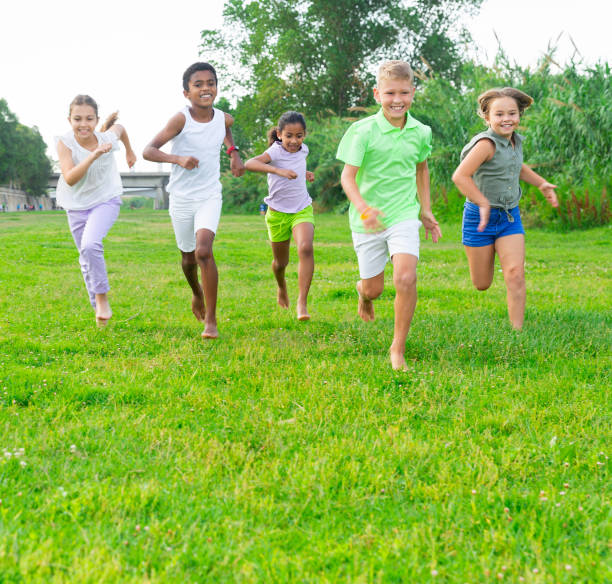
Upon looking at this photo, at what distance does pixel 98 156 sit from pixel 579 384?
4540 millimetres

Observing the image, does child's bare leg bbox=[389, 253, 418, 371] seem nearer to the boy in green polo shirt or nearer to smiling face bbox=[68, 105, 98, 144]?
the boy in green polo shirt

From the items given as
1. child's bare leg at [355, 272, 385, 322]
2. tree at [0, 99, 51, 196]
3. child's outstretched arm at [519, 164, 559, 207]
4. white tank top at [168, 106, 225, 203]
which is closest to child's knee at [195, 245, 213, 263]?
white tank top at [168, 106, 225, 203]

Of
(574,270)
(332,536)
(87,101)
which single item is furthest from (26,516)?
(574,270)

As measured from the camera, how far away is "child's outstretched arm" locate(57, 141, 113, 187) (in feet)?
20.2

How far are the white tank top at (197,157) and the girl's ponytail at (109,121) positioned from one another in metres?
1.10

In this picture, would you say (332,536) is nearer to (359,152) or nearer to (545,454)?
(545,454)

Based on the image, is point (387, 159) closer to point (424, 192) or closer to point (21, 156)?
point (424, 192)

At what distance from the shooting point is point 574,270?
10055 millimetres

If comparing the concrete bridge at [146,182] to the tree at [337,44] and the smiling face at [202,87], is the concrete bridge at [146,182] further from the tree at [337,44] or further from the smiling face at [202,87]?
the smiling face at [202,87]

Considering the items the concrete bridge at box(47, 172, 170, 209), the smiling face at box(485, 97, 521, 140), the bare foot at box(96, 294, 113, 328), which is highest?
the concrete bridge at box(47, 172, 170, 209)

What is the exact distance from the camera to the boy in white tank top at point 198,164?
5910 mm

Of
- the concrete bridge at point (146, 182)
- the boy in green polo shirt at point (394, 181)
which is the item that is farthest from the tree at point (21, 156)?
the boy in green polo shirt at point (394, 181)

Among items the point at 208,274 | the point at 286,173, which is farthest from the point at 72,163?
the point at 286,173

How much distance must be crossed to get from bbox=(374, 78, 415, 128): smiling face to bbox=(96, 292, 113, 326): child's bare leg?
323 centimetres
